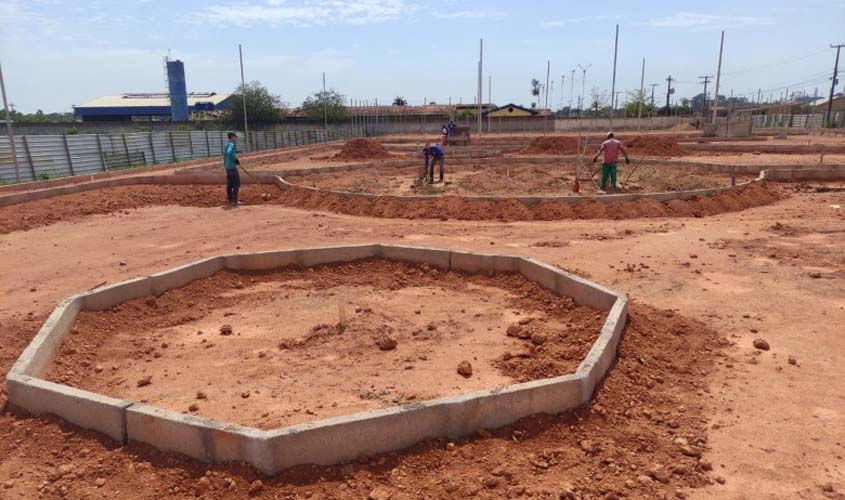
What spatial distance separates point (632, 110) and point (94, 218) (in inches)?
2506

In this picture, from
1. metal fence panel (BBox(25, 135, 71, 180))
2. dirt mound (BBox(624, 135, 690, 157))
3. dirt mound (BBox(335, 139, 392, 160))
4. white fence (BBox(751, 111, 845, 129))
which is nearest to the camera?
metal fence panel (BBox(25, 135, 71, 180))

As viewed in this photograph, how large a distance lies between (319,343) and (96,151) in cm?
1967

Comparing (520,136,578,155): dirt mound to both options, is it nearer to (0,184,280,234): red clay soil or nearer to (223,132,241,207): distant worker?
(0,184,280,234): red clay soil

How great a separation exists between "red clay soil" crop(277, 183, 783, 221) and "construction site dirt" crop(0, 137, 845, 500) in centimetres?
84

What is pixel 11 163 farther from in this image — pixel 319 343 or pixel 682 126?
pixel 682 126

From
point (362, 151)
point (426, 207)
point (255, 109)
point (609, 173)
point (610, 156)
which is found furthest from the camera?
→ point (255, 109)

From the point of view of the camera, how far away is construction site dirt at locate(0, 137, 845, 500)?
301 centimetres

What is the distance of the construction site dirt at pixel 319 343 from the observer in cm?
403

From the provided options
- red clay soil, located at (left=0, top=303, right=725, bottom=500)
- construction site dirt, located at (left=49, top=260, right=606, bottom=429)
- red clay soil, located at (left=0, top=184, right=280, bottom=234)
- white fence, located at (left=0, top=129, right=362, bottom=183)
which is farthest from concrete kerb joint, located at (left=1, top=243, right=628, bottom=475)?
white fence, located at (left=0, top=129, right=362, bottom=183)

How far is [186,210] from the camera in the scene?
12398 millimetres

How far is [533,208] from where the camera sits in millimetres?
11023

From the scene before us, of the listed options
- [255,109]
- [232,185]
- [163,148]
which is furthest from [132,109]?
[232,185]

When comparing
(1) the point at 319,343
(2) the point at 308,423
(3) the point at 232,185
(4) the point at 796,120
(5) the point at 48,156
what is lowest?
(1) the point at 319,343

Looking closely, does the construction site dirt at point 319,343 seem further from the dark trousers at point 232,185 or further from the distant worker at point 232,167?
the dark trousers at point 232,185
